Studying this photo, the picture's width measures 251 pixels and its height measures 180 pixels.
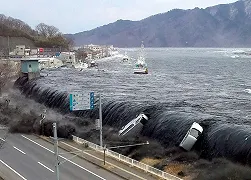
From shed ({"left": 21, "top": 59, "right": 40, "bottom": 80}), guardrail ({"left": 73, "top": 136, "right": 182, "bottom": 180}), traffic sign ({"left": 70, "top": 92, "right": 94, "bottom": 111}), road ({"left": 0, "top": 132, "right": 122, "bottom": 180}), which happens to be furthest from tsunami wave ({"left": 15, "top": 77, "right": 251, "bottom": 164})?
shed ({"left": 21, "top": 59, "right": 40, "bottom": 80})

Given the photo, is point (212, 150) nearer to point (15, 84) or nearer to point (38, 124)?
point (38, 124)

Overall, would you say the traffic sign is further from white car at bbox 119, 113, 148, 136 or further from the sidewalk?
white car at bbox 119, 113, 148, 136

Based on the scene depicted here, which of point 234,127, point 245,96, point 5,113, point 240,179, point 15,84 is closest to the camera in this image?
point 240,179

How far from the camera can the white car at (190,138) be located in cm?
3597

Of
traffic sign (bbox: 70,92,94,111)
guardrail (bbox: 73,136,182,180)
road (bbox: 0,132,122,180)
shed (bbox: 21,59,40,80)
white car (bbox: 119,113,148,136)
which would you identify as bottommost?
road (bbox: 0,132,122,180)

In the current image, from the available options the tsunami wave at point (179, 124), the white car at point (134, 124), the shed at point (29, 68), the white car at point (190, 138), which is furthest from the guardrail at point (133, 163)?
the shed at point (29, 68)

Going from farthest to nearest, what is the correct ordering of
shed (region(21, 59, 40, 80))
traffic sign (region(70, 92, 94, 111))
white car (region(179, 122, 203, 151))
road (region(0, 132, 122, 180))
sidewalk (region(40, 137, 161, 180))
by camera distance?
shed (region(21, 59, 40, 80)) < white car (region(179, 122, 203, 151)) < traffic sign (region(70, 92, 94, 111)) < road (region(0, 132, 122, 180)) < sidewalk (region(40, 137, 161, 180))

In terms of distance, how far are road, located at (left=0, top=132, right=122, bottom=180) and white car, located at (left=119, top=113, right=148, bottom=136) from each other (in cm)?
799

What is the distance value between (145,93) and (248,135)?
3543cm

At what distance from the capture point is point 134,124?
42281 mm

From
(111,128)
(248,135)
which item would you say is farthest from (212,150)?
(111,128)

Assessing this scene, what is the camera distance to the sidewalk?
1169 inches

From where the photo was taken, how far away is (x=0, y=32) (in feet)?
550

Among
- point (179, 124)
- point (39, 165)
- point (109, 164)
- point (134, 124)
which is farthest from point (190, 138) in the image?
point (39, 165)
